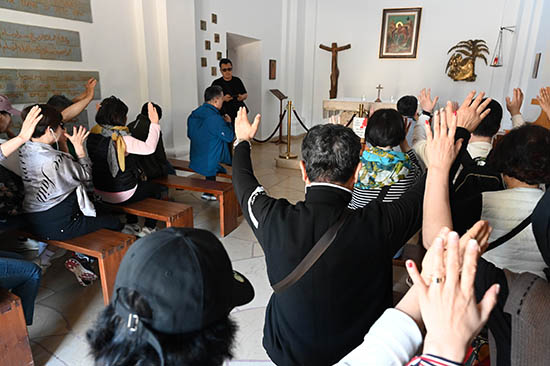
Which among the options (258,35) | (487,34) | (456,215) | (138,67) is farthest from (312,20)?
(456,215)

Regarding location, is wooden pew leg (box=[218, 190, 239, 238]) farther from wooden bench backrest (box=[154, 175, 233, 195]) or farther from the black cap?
the black cap

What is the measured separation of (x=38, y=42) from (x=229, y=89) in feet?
10.5

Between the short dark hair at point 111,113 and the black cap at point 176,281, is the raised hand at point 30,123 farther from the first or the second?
the black cap at point 176,281

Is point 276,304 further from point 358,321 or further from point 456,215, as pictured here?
point 456,215

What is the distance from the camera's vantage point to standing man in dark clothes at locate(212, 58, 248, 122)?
20.6 feet

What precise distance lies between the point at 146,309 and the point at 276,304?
33.4 inches

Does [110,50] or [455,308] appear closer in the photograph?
[455,308]

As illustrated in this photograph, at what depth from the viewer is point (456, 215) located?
154 cm

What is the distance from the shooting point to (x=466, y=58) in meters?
8.26

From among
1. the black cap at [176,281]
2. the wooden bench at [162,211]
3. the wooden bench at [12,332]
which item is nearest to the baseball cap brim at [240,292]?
the black cap at [176,281]

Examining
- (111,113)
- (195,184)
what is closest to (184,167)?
(195,184)

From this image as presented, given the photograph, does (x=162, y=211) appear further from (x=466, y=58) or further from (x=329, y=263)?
(x=466, y=58)

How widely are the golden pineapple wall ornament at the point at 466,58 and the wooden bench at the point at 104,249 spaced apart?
8.40 m

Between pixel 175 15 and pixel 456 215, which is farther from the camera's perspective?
pixel 175 15
